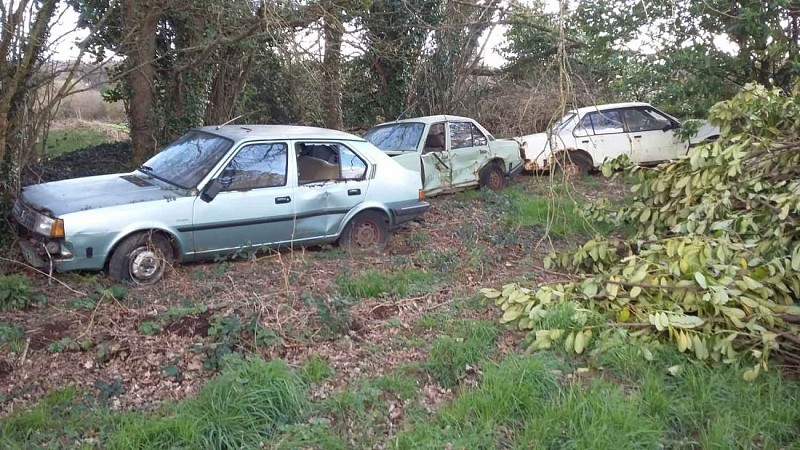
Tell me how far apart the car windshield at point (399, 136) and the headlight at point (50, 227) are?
523 centimetres

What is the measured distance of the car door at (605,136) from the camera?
39.3 ft

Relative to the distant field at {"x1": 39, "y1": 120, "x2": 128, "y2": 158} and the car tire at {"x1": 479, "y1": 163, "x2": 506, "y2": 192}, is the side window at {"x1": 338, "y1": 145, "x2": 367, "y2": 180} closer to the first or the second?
the car tire at {"x1": 479, "y1": 163, "x2": 506, "y2": 192}

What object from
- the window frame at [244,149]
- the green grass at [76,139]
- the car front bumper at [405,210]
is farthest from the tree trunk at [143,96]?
the car front bumper at [405,210]

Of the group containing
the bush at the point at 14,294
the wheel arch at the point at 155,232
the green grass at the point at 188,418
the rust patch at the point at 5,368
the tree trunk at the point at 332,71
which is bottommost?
the green grass at the point at 188,418

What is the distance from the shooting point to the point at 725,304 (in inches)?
175

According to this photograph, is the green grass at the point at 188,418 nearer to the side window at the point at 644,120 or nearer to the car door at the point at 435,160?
the car door at the point at 435,160

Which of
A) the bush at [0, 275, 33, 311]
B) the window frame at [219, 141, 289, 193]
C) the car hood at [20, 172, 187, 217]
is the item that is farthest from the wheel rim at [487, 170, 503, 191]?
the bush at [0, 275, 33, 311]

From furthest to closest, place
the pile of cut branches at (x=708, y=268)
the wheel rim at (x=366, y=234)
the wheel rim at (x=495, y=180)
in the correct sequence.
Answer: the wheel rim at (x=495, y=180) → the wheel rim at (x=366, y=234) → the pile of cut branches at (x=708, y=268)

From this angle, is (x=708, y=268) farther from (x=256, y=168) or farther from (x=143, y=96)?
(x=143, y=96)

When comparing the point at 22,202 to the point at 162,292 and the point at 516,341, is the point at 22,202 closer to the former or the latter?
the point at 162,292

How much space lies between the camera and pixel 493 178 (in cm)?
1091

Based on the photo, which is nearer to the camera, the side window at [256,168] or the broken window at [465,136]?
the side window at [256,168]

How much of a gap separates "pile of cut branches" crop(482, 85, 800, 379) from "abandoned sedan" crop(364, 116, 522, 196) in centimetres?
374

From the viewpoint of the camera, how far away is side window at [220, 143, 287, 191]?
6543 mm
